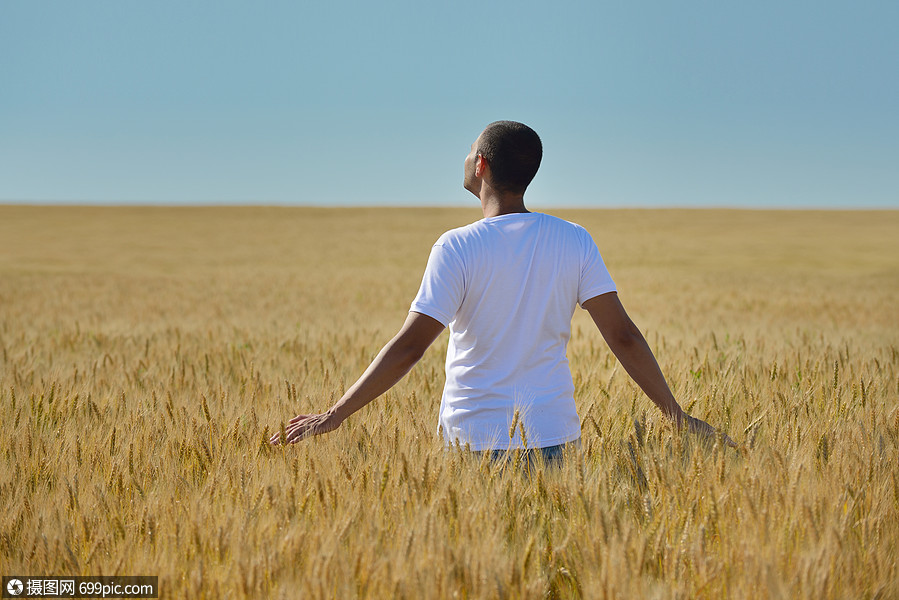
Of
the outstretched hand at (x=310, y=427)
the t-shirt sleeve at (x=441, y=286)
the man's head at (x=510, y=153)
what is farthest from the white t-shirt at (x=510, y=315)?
the outstretched hand at (x=310, y=427)

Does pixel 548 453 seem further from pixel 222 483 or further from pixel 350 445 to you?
pixel 222 483

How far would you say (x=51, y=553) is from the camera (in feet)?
5.76

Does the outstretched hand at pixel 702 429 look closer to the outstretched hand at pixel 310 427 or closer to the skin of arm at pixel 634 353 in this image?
the skin of arm at pixel 634 353

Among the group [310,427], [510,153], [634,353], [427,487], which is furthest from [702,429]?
[310,427]

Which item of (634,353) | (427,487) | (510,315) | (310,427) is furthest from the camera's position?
(634,353)

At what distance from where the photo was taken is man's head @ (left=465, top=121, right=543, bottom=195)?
2.18m

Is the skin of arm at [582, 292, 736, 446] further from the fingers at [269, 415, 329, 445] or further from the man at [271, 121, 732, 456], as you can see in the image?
the fingers at [269, 415, 329, 445]

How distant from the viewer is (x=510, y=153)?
2188 mm

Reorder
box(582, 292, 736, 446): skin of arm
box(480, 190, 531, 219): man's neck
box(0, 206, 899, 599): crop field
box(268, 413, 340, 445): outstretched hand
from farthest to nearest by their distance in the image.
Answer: box(582, 292, 736, 446): skin of arm → box(480, 190, 531, 219): man's neck → box(268, 413, 340, 445): outstretched hand → box(0, 206, 899, 599): crop field

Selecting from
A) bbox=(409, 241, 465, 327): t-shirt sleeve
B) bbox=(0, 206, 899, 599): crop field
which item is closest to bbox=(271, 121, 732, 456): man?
bbox=(409, 241, 465, 327): t-shirt sleeve

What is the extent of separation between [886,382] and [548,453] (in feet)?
9.32

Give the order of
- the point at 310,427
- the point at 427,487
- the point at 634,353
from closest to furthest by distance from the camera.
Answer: the point at 427,487
the point at 310,427
the point at 634,353

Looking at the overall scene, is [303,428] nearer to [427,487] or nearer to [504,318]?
[427,487]

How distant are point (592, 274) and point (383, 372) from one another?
0.75 m
